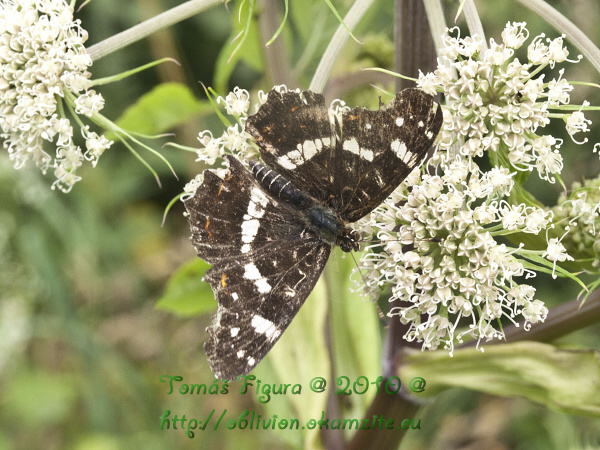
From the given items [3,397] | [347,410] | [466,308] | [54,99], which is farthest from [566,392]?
[3,397]

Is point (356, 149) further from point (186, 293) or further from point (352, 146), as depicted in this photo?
point (186, 293)

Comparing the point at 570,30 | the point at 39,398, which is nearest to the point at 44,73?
the point at 570,30

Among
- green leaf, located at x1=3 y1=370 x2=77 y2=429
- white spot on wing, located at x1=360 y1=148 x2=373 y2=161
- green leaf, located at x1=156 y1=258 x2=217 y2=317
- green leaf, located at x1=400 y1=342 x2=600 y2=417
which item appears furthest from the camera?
green leaf, located at x1=3 y1=370 x2=77 y2=429

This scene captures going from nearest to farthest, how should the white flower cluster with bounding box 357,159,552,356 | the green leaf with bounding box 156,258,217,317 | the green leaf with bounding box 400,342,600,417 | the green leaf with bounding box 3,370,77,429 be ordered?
the white flower cluster with bounding box 357,159,552,356 → the green leaf with bounding box 400,342,600,417 → the green leaf with bounding box 156,258,217,317 → the green leaf with bounding box 3,370,77,429

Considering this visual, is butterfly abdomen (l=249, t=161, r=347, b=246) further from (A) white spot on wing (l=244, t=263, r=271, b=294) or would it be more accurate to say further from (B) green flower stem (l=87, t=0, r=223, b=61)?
(B) green flower stem (l=87, t=0, r=223, b=61)

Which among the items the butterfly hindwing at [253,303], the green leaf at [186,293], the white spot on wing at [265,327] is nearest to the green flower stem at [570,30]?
the butterfly hindwing at [253,303]

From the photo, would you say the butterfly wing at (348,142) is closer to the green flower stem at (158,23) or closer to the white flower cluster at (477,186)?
the white flower cluster at (477,186)

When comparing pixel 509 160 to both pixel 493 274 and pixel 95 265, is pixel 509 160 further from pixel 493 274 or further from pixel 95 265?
pixel 95 265

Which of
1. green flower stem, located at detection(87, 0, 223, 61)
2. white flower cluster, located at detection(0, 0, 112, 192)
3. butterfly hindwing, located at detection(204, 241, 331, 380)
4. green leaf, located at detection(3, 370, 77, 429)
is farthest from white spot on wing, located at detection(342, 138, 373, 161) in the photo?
green leaf, located at detection(3, 370, 77, 429)
